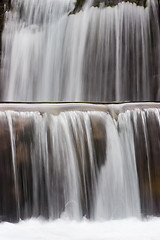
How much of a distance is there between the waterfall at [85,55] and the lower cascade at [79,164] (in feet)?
9.20

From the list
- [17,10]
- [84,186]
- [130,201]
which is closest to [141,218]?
[130,201]

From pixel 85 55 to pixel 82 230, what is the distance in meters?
4.49

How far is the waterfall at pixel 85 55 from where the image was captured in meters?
7.73

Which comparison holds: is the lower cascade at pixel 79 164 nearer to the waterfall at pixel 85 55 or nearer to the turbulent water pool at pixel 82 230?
the turbulent water pool at pixel 82 230

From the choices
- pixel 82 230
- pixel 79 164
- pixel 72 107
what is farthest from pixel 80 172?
pixel 72 107

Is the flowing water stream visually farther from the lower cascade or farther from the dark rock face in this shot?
the dark rock face

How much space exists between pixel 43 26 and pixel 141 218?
17.7ft

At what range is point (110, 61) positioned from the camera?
782cm

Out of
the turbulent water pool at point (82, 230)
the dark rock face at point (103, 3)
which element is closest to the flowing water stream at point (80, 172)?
the turbulent water pool at point (82, 230)

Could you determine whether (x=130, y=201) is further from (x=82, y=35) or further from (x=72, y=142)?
(x=82, y=35)

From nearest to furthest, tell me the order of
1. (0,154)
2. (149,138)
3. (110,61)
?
1. (0,154)
2. (149,138)
3. (110,61)

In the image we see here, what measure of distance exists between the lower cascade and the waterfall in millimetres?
2803

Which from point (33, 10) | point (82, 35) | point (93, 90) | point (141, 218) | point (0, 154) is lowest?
point (141, 218)

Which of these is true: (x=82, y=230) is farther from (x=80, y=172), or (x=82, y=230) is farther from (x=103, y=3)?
(x=103, y=3)
